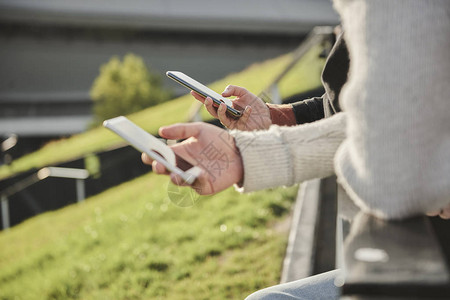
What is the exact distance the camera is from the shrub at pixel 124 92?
2002 centimetres

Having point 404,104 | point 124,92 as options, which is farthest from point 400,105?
point 124,92

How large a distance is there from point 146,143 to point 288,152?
0.29 m

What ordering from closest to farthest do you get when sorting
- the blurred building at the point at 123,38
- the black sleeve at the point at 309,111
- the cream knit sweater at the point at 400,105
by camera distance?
the cream knit sweater at the point at 400,105
the black sleeve at the point at 309,111
the blurred building at the point at 123,38

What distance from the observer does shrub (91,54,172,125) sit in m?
20.0

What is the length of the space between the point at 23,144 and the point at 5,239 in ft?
62.4

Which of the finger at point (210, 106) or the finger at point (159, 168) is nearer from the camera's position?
the finger at point (159, 168)

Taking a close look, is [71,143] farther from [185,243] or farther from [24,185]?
[185,243]

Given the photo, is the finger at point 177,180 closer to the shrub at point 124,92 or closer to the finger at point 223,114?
the finger at point 223,114

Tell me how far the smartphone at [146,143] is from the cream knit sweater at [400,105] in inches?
13.2

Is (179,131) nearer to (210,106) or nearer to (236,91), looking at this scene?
(210,106)

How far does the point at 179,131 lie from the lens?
1.04 meters

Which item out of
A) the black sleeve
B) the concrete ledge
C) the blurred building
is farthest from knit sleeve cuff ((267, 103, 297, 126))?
the blurred building

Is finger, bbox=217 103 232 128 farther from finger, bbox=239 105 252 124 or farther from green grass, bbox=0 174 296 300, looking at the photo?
green grass, bbox=0 174 296 300

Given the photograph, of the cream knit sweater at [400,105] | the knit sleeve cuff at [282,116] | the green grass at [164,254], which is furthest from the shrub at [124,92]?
the cream knit sweater at [400,105]
